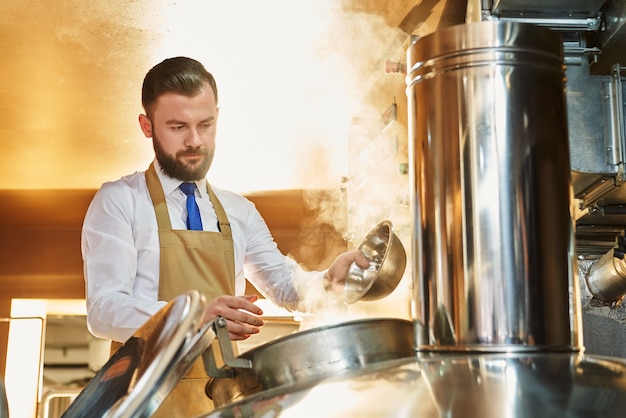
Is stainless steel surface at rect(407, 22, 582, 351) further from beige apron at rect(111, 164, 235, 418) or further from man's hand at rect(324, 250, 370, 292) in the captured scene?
beige apron at rect(111, 164, 235, 418)

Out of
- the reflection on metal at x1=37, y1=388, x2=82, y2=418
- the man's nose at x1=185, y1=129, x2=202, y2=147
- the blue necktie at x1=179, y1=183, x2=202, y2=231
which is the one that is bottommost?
the reflection on metal at x1=37, y1=388, x2=82, y2=418

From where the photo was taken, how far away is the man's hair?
2311 mm

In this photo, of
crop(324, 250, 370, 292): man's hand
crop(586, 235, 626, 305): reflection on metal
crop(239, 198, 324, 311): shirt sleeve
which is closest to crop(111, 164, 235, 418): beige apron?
crop(239, 198, 324, 311): shirt sleeve

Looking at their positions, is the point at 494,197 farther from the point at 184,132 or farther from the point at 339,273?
the point at 184,132

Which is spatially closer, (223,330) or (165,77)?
(223,330)

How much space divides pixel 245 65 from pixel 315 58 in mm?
386

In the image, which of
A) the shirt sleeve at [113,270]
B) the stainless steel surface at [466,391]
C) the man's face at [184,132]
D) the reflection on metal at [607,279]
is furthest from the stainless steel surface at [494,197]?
the reflection on metal at [607,279]

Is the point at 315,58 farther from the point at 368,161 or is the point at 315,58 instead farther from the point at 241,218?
the point at 241,218

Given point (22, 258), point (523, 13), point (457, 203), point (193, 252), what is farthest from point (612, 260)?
point (22, 258)

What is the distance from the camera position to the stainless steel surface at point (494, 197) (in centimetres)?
137

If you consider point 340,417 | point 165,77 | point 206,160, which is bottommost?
point 340,417

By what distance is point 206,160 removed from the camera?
2.36 metres

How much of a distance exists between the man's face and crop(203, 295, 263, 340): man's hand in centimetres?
75

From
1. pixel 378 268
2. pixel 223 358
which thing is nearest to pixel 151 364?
pixel 223 358
